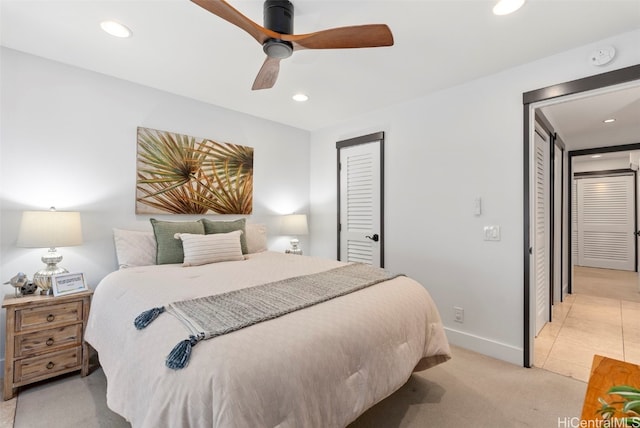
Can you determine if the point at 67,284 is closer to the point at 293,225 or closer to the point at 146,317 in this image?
the point at 146,317

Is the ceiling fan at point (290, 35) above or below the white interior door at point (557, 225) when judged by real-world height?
above

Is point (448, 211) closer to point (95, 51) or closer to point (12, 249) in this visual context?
point (95, 51)

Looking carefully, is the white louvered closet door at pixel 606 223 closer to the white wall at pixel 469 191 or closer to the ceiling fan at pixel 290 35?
the white wall at pixel 469 191

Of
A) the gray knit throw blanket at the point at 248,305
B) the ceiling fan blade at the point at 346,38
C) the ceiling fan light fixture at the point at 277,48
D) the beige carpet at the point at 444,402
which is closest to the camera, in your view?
the gray knit throw blanket at the point at 248,305

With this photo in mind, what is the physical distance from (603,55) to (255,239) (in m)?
3.30

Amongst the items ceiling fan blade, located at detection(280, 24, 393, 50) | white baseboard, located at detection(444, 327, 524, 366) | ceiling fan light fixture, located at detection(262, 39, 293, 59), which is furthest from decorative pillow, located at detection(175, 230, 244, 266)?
white baseboard, located at detection(444, 327, 524, 366)

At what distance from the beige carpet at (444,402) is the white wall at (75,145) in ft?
2.51

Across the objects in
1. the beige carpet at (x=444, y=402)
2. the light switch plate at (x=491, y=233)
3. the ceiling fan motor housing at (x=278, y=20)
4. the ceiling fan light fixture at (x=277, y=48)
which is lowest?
the beige carpet at (x=444, y=402)

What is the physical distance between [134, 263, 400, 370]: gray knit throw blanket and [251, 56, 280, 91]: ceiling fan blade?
1.41m

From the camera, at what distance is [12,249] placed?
2332 millimetres

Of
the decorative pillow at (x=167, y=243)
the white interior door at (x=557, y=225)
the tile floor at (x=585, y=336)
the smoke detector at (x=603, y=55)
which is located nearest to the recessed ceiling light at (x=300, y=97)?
the decorative pillow at (x=167, y=243)

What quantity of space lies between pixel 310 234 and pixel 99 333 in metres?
2.93

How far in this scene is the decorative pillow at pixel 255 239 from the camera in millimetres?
3314

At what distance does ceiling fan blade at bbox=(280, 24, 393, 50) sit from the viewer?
1573mm
